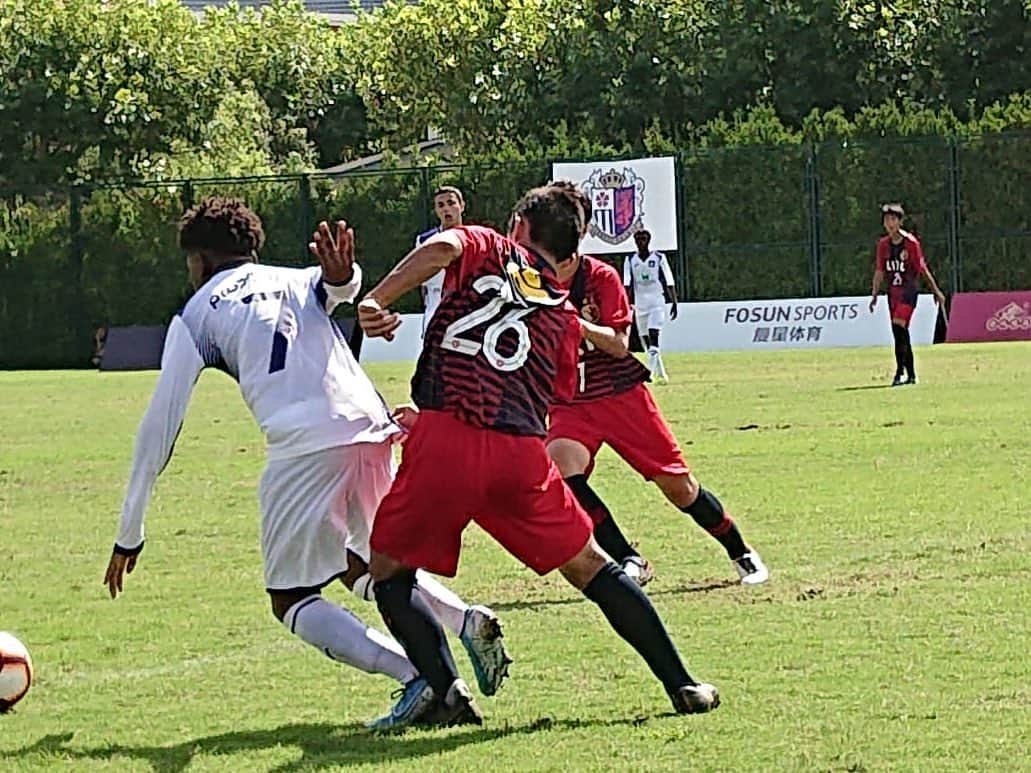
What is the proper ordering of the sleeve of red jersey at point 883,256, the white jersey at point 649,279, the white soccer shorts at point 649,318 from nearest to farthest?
1. the sleeve of red jersey at point 883,256
2. the white soccer shorts at point 649,318
3. the white jersey at point 649,279

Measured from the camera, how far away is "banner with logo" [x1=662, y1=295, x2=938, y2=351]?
34781 millimetres

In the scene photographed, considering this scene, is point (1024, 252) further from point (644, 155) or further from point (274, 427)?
point (274, 427)

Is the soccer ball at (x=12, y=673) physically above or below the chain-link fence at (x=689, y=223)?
above

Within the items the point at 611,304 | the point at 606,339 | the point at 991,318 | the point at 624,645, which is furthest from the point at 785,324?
the point at 624,645

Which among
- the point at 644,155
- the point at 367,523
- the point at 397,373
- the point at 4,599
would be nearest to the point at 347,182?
the point at 644,155

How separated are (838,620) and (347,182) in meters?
32.7

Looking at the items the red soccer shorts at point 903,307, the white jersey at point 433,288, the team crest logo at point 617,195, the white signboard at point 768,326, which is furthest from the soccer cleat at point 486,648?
the team crest logo at point 617,195

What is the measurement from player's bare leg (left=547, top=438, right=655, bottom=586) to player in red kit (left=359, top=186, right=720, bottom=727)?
3.20m

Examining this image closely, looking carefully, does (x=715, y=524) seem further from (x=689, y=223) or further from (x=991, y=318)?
(x=689, y=223)

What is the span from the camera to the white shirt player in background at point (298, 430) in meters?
7.05

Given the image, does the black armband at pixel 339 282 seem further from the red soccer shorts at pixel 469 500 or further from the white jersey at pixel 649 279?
the white jersey at pixel 649 279

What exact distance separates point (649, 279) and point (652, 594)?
18.0 meters

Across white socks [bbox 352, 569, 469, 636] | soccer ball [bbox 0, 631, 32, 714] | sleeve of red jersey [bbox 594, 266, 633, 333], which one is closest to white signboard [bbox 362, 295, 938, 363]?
sleeve of red jersey [bbox 594, 266, 633, 333]

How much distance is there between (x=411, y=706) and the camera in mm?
7051
